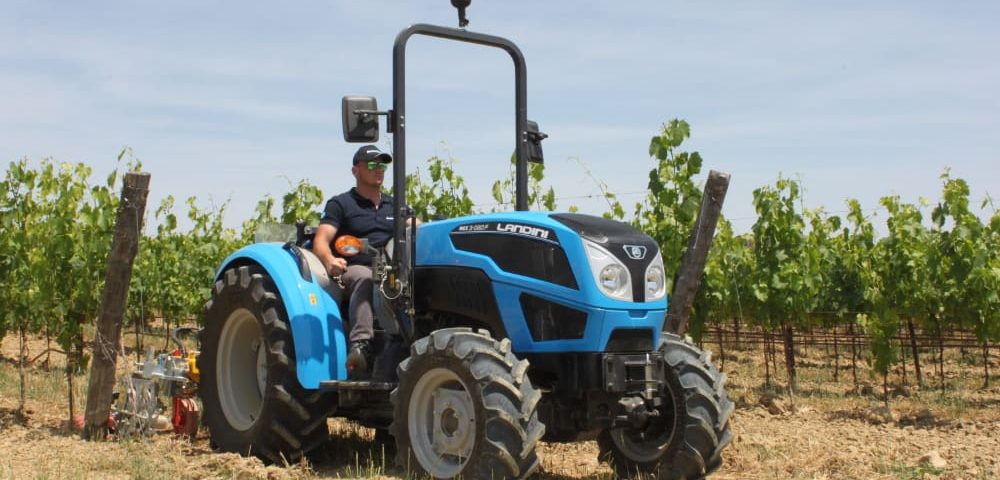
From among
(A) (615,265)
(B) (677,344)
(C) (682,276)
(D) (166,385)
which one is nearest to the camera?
(A) (615,265)

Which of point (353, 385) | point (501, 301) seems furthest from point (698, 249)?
point (353, 385)

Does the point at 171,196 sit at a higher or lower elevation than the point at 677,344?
higher

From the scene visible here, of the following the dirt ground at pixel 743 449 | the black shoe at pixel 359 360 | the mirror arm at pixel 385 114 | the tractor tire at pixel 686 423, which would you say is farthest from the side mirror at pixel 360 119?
the tractor tire at pixel 686 423

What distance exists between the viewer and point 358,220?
5883mm

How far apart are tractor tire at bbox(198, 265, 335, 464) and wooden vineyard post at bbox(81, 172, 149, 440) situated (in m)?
1.06

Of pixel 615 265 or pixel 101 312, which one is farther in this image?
pixel 101 312

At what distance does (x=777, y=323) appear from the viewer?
1478 cm

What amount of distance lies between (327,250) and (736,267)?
9.97m

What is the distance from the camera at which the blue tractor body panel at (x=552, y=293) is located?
4.72m

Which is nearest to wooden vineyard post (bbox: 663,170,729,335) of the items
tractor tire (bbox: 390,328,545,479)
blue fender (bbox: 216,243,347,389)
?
blue fender (bbox: 216,243,347,389)

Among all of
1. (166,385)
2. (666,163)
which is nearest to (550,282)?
(166,385)

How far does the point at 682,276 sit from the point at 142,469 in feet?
13.3

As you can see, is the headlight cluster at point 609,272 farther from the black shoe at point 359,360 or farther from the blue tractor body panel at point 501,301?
the black shoe at point 359,360

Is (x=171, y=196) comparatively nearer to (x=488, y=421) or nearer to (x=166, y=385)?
(x=166, y=385)
